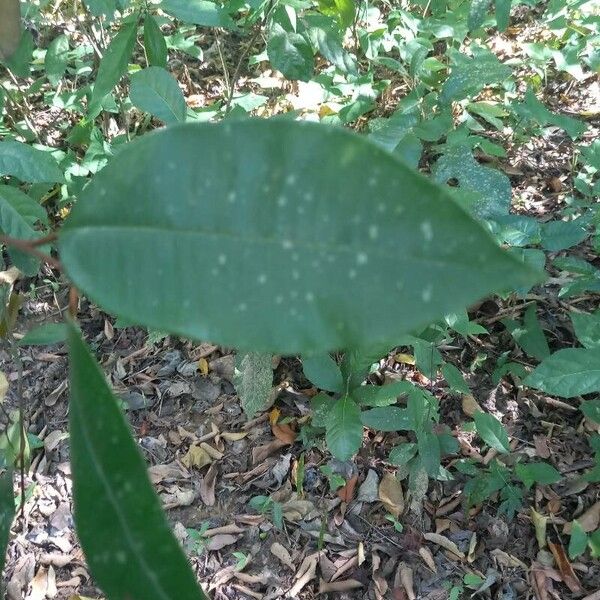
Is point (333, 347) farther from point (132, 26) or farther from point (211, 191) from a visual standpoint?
point (132, 26)

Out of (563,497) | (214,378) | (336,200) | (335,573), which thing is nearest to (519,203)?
(563,497)

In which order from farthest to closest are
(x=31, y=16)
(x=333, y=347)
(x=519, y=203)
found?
1. (x=519, y=203)
2. (x=31, y=16)
3. (x=333, y=347)

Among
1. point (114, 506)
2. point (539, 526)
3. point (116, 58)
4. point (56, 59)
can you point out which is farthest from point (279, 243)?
point (56, 59)

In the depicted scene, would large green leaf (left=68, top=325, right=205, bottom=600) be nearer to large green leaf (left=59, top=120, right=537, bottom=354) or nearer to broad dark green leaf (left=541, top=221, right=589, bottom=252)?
large green leaf (left=59, top=120, right=537, bottom=354)

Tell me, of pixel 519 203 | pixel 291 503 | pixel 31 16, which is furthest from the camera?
pixel 519 203

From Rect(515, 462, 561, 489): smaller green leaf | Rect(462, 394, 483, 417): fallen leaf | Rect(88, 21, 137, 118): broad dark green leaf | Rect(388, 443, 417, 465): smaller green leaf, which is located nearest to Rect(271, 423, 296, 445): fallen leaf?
Rect(388, 443, 417, 465): smaller green leaf

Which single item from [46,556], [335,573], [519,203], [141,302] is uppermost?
[141,302]

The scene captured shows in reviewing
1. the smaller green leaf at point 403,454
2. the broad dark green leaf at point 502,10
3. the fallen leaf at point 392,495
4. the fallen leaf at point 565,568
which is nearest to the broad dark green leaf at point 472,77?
the broad dark green leaf at point 502,10
